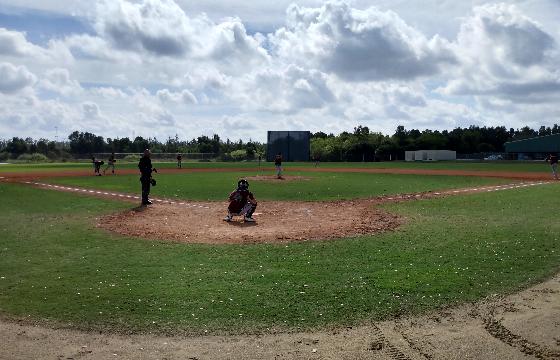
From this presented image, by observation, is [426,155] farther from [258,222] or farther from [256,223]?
[256,223]

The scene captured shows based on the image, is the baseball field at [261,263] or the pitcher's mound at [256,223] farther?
the pitcher's mound at [256,223]

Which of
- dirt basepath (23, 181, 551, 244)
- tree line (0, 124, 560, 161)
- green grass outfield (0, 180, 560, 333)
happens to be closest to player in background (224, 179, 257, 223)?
dirt basepath (23, 181, 551, 244)

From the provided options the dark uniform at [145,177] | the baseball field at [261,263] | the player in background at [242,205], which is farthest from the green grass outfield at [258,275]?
the dark uniform at [145,177]

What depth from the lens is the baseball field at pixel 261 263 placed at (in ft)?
26.5

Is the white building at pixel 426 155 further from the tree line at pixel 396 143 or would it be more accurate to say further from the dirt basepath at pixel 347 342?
the dirt basepath at pixel 347 342

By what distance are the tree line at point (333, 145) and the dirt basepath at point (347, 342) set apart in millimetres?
90375

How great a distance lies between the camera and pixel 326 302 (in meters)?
8.59

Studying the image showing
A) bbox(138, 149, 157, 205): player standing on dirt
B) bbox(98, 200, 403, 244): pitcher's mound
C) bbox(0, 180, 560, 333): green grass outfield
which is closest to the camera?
bbox(0, 180, 560, 333): green grass outfield

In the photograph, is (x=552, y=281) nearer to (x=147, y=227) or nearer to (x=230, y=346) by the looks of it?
(x=230, y=346)

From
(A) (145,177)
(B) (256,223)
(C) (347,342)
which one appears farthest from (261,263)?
(A) (145,177)

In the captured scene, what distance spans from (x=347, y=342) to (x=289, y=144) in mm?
99151

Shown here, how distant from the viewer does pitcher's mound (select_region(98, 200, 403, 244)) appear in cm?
1466

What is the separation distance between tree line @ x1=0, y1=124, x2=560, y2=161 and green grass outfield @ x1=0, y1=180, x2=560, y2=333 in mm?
84279

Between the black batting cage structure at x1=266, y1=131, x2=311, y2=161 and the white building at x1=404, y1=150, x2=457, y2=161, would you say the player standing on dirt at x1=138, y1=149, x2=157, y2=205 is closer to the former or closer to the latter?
the black batting cage structure at x1=266, y1=131, x2=311, y2=161
